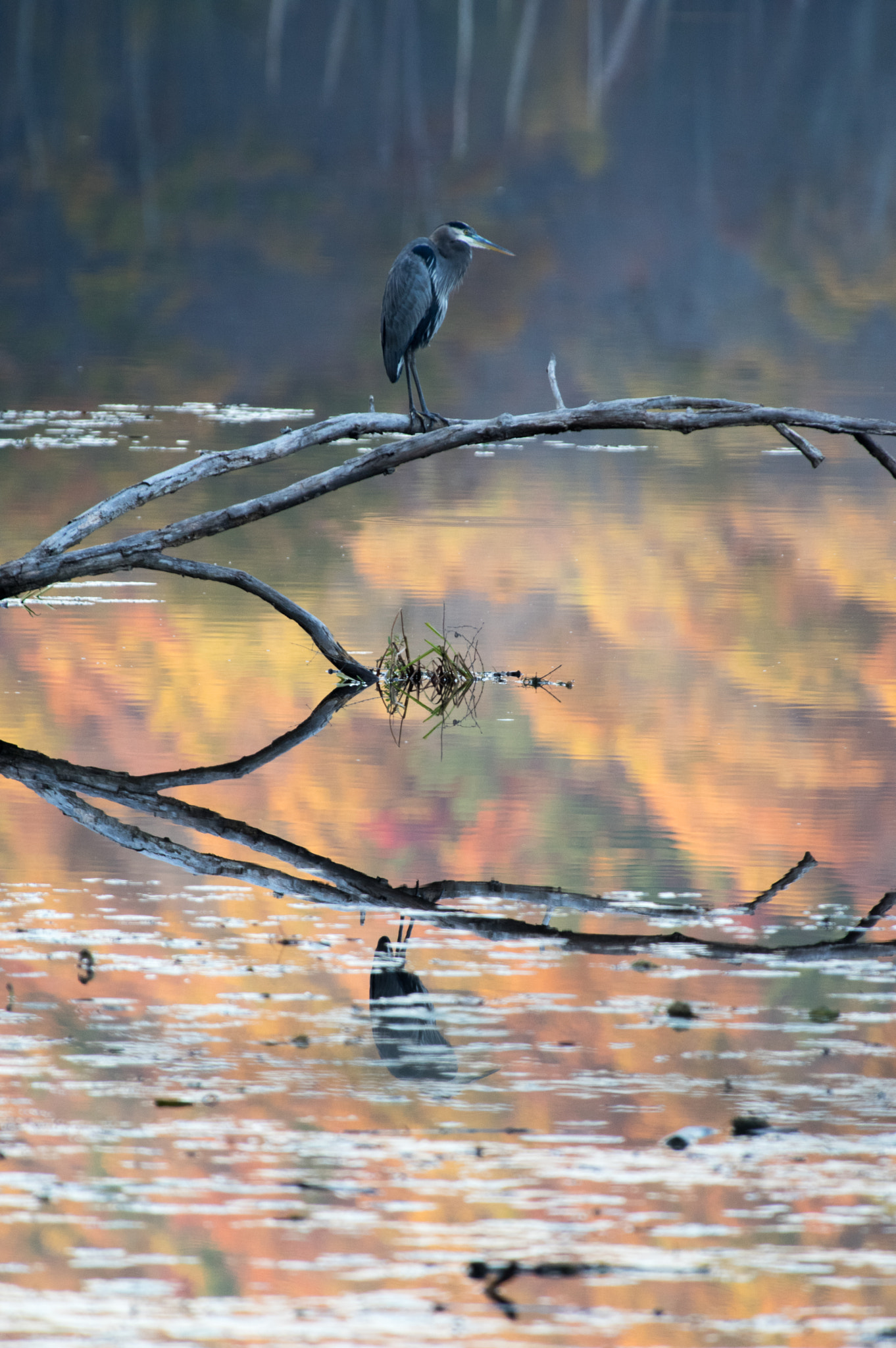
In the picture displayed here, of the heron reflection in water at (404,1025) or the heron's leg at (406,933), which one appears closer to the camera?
the heron reflection in water at (404,1025)

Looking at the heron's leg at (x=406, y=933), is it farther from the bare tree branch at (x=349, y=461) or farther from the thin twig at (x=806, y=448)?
the thin twig at (x=806, y=448)

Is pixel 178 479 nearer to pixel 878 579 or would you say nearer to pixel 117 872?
pixel 117 872

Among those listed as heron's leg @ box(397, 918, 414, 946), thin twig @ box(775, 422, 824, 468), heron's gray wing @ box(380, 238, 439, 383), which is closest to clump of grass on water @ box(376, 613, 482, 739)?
heron's gray wing @ box(380, 238, 439, 383)

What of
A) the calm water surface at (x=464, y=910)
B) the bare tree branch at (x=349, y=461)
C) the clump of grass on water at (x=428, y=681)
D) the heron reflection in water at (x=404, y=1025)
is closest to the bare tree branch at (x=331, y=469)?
the bare tree branch at (x=349, y=461)

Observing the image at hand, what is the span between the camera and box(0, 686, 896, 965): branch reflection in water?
17.8ft

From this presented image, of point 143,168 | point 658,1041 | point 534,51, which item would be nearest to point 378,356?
point 143,168

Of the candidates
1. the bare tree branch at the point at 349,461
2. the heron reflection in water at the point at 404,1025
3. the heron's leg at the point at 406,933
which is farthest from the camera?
the bare tree branch at the point at 349,461

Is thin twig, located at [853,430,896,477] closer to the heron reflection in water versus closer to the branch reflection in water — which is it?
the branch reflection in water

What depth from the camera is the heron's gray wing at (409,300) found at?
8688mm

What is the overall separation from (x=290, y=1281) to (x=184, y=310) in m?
27.8

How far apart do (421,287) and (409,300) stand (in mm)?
77

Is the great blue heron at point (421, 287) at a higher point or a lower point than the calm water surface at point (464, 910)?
higher

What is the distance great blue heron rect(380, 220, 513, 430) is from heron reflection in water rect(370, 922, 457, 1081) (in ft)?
12.8

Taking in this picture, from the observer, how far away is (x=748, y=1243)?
379 cm
